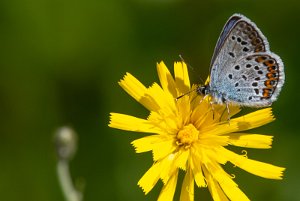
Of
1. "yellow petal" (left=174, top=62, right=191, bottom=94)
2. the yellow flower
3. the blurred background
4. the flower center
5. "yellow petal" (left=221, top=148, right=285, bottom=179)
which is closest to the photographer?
the yellow flower

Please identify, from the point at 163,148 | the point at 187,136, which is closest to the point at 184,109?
the point at 187,136

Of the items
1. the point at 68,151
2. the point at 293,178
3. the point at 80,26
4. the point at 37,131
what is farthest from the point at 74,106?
the point at 293,178

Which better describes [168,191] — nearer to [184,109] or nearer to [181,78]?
[184,109]

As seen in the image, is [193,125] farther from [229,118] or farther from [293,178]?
[293,178]

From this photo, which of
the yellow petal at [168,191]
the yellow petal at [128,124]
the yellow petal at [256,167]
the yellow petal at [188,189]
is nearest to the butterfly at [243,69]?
the yellow petal at [256,167]

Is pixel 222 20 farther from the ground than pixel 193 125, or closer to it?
farther from the ground

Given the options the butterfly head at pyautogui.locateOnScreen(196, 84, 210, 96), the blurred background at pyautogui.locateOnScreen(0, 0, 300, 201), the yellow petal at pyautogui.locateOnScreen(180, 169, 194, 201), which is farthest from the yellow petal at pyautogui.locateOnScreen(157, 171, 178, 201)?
the blurred background at pyautogui.locateOnScreen(0, 0, 300, 201)

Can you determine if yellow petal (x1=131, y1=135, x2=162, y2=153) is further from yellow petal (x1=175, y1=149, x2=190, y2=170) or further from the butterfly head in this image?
the butterfly head
